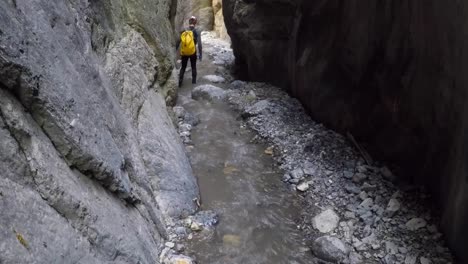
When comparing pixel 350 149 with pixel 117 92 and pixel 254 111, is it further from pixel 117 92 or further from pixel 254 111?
pixel 117 92

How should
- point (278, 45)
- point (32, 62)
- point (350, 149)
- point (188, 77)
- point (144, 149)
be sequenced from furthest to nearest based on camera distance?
point (188, 77), point (278, 45), point (350, 149), point (144, 149), point (32, 62)

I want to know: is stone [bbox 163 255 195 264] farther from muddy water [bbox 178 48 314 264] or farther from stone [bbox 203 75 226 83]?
stone [bbox 203 75 226 83]

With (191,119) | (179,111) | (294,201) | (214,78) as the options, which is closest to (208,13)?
(214,78)

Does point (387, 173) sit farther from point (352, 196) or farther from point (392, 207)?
point (392, 207)

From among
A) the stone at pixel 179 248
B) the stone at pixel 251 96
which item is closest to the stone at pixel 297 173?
the stone at pixel 179 248

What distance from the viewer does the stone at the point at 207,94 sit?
1170 centimetres

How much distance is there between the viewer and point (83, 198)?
3.62 m

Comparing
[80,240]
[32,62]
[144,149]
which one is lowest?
[144,149]

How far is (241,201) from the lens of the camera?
669 centimetres

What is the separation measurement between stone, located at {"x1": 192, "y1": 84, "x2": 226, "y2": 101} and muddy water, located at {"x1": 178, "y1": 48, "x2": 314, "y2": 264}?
1.74 meters

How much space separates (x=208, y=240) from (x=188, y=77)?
8947 millimetres

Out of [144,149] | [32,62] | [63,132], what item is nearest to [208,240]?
[144,149]

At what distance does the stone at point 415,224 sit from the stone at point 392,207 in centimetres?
29

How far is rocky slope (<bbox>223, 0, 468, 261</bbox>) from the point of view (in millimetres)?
4652
